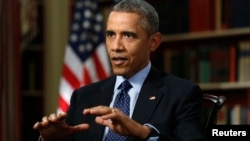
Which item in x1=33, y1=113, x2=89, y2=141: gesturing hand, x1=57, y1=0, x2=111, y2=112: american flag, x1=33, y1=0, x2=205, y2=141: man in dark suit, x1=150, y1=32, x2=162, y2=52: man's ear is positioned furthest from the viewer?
x1=57, y1=0, x2=111, y2=112: american flag

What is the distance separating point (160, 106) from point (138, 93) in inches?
4.7

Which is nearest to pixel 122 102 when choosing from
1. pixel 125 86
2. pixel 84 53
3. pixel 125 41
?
pixel 125 86

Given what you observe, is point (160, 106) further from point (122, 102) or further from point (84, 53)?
point (84, 53)

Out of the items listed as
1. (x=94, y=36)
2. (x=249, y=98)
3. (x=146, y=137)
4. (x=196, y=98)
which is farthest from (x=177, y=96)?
(x=249, y=98)

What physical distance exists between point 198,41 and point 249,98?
58 cm

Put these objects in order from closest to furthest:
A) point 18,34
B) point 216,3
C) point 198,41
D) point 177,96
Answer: point 177,96 → point 18,34 → point 216,3 → point 198,41

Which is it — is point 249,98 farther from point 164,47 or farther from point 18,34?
point 18,34

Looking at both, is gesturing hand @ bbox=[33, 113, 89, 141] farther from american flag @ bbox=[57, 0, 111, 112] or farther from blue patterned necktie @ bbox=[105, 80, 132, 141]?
Result: american flag @ bbox=[57, 0, 111, 112]

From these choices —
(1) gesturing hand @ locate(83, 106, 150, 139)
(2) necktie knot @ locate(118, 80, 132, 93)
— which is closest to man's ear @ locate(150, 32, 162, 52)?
(2) necktie knot @ locate(118, 80, 132, 93)

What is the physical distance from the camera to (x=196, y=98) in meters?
1.91

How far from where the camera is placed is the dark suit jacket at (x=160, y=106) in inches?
→ 71.3

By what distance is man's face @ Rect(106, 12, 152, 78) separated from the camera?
6.13 feet

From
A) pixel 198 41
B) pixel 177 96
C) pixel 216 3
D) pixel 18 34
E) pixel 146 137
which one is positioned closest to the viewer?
pixel 146 137

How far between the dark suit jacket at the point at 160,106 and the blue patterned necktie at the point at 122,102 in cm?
3
